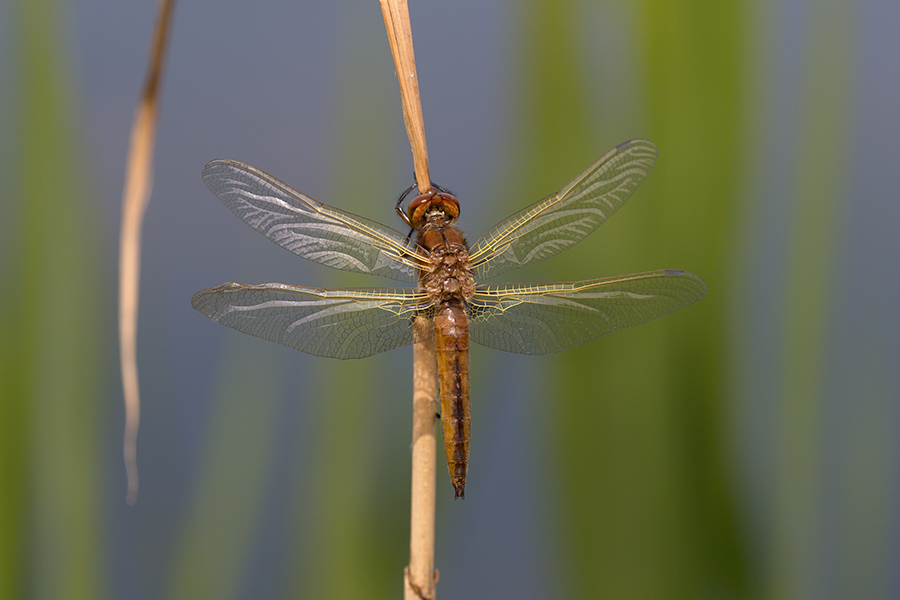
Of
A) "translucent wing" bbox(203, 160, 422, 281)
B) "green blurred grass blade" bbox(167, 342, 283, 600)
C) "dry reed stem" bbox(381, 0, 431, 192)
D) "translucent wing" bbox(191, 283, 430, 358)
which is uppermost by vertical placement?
"dry reed stem" bbox(381, 0, 431, 192)

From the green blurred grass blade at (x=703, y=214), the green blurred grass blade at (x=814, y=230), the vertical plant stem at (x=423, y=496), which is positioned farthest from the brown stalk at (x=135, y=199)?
the green blurred grass blade at (x=814, y=230)

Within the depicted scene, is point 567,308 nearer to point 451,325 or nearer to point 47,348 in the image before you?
point 451,325

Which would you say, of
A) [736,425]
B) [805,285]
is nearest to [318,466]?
[736,425]

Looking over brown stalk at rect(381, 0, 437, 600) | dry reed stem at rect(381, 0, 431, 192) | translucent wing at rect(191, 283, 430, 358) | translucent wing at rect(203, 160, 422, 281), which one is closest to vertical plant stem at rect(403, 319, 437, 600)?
brown stalk at rect(381, 0, 437, 600)

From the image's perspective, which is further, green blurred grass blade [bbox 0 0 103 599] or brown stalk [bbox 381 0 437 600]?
green blurred grass blade [bbox 0 0 103 599]

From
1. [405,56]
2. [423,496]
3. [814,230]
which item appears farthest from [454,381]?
[814,230]

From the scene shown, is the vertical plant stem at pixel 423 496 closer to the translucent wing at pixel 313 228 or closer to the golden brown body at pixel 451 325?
the golden brown body at pixel 451 325

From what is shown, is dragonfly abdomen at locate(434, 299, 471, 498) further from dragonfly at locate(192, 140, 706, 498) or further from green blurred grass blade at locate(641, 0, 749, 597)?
green blurred grass blade at locate(641, 0, 749, 597)
